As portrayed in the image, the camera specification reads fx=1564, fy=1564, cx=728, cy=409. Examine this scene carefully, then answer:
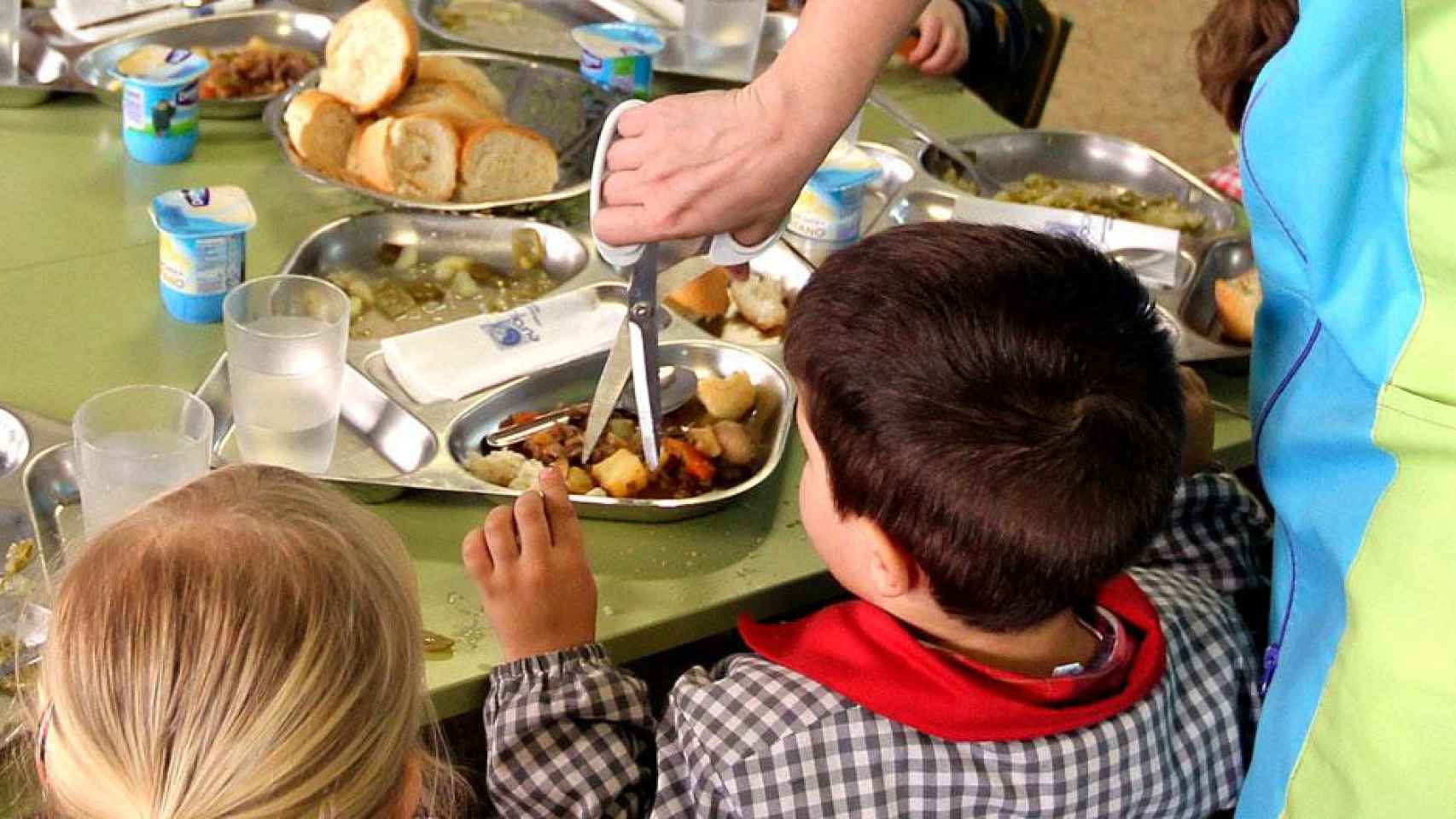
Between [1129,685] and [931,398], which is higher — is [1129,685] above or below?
below

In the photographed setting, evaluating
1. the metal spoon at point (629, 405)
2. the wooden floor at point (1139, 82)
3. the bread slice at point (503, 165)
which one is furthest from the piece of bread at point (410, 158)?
the wooden floor at point (1139, 82)

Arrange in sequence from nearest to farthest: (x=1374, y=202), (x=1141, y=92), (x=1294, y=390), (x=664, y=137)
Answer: (x=1374, y=202), (x=1294, y=390), (x=664, y=137), (x=1141, y=92)

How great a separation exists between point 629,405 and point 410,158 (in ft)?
1.71

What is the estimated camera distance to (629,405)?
1573mm

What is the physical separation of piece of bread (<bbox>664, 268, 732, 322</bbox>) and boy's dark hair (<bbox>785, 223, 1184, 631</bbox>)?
0.59 meters

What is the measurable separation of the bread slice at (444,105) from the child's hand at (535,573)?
28.4 inches

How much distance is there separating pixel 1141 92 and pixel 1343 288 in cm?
355

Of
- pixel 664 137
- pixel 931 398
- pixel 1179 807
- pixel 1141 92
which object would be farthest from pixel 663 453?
pixel 1141 92

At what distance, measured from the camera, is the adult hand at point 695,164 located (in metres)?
1.39

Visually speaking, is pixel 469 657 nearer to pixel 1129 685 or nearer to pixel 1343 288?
pixel 1129 685

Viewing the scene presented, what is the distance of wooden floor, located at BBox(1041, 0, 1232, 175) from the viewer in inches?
172

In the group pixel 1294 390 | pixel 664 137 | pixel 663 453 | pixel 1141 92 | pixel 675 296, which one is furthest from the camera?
pixel 1141 92

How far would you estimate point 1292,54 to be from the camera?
1.04m

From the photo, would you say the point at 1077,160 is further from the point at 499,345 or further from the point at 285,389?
the point at 285,389
